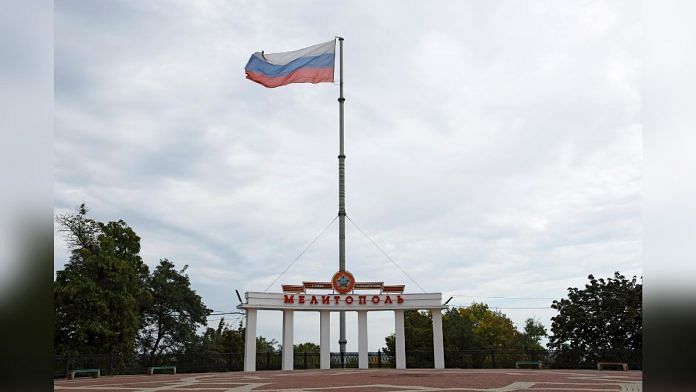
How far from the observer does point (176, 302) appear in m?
43.6

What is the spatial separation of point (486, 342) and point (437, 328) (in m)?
23.6

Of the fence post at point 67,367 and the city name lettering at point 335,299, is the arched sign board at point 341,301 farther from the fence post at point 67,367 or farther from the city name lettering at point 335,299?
the fence post at point 67,367

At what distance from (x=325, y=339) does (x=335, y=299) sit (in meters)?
2.02

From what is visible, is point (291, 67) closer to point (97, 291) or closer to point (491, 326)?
point (97, 291)

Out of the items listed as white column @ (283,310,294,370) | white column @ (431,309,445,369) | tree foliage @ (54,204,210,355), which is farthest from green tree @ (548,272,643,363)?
tree foliage @ (54,204,210,355)

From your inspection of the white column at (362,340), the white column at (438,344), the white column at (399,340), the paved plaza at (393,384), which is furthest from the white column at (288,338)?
the paved plaza at (393,384)

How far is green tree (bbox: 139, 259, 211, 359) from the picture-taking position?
141 feet

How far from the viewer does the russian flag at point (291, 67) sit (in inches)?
1187

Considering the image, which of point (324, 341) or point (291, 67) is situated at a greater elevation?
point (291, 67)

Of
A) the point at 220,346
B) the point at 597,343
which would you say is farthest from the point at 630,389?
the point at 220,346

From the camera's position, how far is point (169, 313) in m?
43.7

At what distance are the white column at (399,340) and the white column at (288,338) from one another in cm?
526

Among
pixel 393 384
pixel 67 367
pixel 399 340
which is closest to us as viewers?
pixel 393 384

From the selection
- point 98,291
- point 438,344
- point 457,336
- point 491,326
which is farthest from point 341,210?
point 491,326
